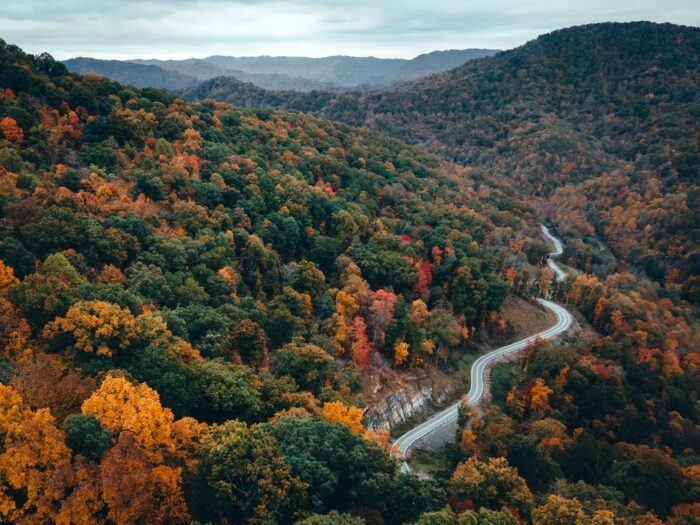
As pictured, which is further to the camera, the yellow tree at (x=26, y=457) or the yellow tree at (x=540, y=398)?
the yellow tree at (x=540, y=398)

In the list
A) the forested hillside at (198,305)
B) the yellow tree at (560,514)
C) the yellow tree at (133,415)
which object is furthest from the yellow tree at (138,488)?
the yellow tree at (560,514)

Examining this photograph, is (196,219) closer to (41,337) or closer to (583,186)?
(41,337)

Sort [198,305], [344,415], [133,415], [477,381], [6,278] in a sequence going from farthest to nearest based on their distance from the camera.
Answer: [477,381]
[198,305]
[344,415]
[6,278]
[133,415]

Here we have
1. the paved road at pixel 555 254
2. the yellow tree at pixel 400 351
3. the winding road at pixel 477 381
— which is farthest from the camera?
the paved road at pixel 555 254

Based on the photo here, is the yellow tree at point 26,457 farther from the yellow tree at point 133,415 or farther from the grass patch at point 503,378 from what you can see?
the grass patch at point 503,378

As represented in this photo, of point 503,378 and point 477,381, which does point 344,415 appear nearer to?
point 477,381

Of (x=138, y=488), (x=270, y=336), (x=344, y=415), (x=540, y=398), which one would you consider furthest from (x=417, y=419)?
(x=138, y=488)
